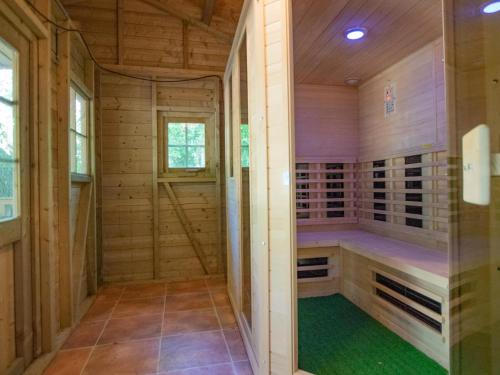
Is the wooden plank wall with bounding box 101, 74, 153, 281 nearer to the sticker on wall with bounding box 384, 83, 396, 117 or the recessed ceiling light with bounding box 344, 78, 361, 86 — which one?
the recessed ceiling light with bounding box 344, 78, 361, 86

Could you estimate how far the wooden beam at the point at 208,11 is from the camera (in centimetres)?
319

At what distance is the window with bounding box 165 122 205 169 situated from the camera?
3479mm

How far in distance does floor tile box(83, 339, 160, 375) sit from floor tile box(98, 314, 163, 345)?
9cm

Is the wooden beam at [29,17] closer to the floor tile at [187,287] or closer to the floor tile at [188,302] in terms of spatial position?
the floor tile at [188,302]

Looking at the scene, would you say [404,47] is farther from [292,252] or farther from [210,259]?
[210,259]

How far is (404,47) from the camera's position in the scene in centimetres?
240

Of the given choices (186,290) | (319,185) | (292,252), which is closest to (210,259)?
(186,290)

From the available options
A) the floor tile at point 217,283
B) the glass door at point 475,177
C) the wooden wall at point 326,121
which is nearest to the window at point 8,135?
the floor tile at point 217,283

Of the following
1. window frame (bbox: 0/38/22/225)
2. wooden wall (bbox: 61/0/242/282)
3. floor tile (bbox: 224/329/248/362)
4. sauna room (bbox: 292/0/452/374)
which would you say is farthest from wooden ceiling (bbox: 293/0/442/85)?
floor tile (bbox: 224/329/248/362)

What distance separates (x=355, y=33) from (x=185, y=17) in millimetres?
2182

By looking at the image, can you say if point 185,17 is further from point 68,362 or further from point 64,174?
point 68,362

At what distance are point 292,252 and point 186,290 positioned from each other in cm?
215

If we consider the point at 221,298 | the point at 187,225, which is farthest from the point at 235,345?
the point at 187,225

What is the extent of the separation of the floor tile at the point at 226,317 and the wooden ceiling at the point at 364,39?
240 centimetres
